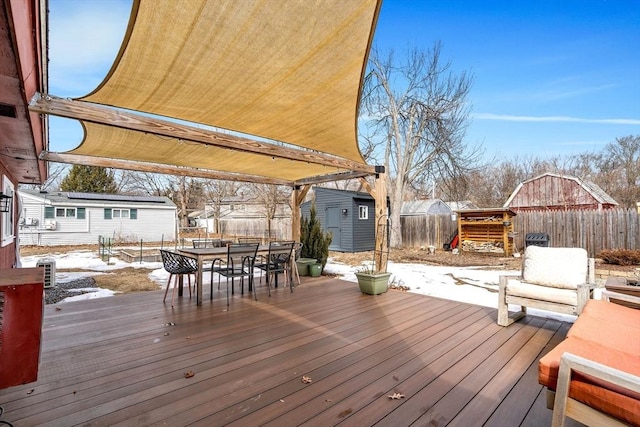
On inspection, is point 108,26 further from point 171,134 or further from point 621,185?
point 621,185

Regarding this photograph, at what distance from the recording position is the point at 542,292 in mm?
3307

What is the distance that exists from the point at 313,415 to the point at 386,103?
14368mm

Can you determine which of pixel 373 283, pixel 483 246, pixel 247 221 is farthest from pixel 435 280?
pixel 247 221

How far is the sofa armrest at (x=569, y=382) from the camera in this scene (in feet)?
4.58

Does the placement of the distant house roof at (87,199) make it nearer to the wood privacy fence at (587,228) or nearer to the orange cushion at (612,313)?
the wood privacy fence at (587,228)

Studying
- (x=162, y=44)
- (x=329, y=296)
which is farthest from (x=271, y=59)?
(x=329, y=296)

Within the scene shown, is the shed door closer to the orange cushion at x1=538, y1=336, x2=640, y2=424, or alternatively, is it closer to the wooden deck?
the wooden deck

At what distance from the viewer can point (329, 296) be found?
496 cm

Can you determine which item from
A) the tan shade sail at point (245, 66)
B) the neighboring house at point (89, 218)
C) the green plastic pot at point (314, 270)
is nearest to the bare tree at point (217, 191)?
the neighboring house at point (89, 218)

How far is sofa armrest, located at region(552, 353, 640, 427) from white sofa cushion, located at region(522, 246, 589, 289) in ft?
7.24

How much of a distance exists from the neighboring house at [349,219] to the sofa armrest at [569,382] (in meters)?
11.9

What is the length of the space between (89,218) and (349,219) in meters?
13.3

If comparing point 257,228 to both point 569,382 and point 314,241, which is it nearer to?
point 314,241

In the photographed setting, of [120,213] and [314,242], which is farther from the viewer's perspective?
[120,213]
